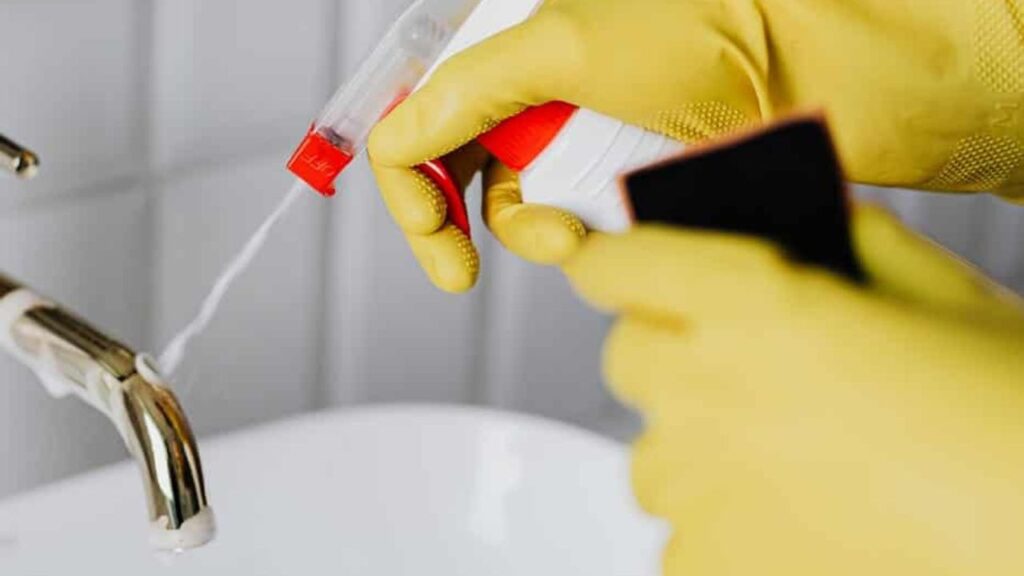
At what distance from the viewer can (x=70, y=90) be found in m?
0.75

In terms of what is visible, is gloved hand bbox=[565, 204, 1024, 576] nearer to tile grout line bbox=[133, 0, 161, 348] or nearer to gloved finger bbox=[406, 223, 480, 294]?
gloved finger bbox=[406, 223, 480, 294]

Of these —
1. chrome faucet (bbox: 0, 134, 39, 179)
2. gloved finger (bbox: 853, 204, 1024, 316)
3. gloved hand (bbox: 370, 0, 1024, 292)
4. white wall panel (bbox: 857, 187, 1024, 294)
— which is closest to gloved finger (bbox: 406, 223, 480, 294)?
gloved hand (bbox: 370, 0, 1024, 292)

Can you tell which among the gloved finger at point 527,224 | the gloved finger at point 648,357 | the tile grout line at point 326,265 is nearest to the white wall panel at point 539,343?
the tile grout line at point 326,265

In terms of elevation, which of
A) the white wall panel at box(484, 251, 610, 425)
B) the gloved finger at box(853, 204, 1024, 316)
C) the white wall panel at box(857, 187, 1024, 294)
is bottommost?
the white wall panel at box(857, 187, 1024, 294)

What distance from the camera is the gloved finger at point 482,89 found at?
587 mm

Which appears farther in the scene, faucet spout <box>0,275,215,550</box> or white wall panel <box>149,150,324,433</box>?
white wall panel <box>149,150,324,433</box>

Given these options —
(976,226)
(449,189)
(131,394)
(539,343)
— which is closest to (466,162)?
(449,189)

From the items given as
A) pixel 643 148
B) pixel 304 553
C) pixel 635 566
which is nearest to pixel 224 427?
pixel 304 553

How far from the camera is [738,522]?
46 centimetres

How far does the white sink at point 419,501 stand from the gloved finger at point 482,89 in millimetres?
202

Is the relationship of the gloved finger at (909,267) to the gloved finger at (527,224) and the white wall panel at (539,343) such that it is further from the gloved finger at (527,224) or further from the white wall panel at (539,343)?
the white wall panel at (539,343)

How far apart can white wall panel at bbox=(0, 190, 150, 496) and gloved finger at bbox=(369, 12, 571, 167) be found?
0.72ft

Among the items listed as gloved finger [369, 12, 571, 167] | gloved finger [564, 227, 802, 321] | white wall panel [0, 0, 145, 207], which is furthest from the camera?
white wall panel [0, 0, 145, 207]

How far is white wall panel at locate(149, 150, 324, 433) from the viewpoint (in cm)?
82
